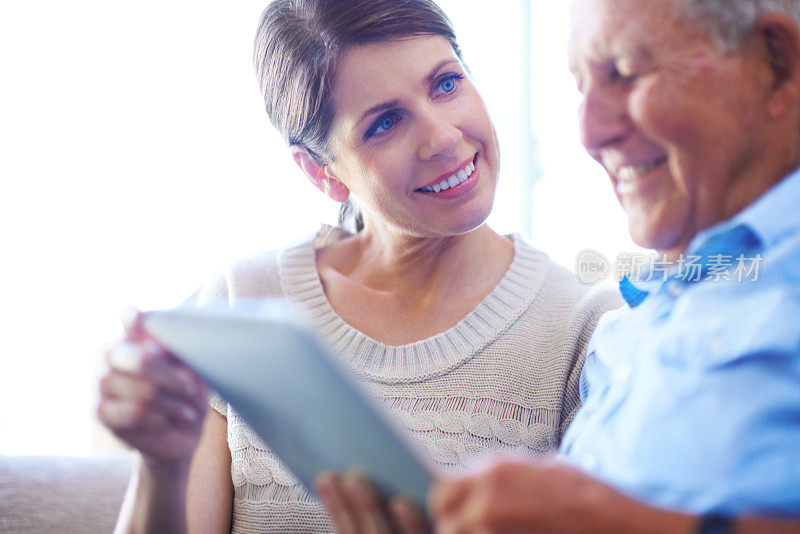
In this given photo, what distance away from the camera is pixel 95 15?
268 cm

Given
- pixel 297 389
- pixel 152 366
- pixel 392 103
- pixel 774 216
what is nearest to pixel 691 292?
pixel 774 216

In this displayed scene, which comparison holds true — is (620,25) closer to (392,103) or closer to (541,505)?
(541,505)

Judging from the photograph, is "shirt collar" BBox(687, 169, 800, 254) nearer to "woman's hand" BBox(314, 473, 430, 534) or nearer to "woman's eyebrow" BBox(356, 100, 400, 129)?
"woman's hand" BBox(314, 473, 430, 534)

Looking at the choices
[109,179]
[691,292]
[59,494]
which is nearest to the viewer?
[691,292]

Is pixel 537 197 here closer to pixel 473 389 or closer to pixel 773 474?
pixel 473 389

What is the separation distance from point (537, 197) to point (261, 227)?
1.38 m

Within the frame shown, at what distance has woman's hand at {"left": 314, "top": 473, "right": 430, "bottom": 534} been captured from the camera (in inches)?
28.0

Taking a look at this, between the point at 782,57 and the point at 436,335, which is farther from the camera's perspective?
the point at 436,335

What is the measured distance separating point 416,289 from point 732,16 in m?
0.95

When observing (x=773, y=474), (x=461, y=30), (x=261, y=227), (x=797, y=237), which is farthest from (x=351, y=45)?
(x=461, y=30)

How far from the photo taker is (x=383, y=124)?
150cm

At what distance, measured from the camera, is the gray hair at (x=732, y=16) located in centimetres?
81

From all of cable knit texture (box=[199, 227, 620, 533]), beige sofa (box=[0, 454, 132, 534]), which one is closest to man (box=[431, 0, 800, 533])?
cable knit texture (box=[199, 227, 620, 533])

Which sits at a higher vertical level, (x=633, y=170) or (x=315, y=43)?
(x=315, y=43)
